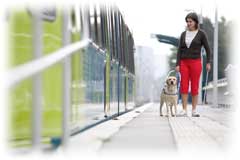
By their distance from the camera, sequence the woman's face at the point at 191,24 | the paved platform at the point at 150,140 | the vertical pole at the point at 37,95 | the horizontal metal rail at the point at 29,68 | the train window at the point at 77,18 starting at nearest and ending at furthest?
1. the horizontal metal rail at the point at 29,68
2. the vertical pole at the point at 37,95
3. the paved platform at the point at 150,140
4. the train window at the point at 77,18
5. the woman's face at the point at 191,24

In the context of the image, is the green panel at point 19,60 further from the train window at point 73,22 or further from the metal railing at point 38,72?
the train window at point 73,22

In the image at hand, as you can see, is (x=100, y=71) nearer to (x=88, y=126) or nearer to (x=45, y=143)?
(x=88, y=126)

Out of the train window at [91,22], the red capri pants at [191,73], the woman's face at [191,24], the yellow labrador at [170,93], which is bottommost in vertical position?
the yellow labrador at [170,93]

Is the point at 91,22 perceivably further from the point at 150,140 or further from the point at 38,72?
the point at 38,72

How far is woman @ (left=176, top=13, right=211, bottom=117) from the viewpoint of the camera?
10109mm

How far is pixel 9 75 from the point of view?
3090mm

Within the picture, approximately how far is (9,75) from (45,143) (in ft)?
6.69

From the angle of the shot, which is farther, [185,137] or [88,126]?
[88,126]

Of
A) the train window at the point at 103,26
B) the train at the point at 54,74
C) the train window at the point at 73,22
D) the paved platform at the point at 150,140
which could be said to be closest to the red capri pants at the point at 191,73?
the train window at the point at 103,26

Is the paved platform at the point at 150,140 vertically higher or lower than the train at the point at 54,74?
lower

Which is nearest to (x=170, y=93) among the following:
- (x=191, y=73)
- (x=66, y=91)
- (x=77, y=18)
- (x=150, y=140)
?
(x=191, y=73)

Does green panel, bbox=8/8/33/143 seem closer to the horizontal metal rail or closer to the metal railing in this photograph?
the metal railing

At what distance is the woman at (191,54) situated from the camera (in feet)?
33.2

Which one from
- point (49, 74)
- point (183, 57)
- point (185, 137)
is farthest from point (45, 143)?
point (183, 57)
